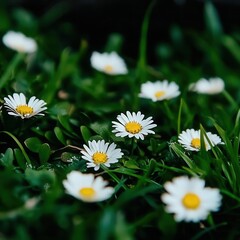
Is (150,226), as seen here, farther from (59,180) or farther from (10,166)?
(10,166)

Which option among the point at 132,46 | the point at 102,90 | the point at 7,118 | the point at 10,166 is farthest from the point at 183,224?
the point at 132,46

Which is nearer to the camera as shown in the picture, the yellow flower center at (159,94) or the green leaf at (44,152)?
the green leaf at (44,152)

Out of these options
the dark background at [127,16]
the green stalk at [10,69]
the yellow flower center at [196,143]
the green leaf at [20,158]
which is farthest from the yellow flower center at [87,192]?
the dark background at [127,16]

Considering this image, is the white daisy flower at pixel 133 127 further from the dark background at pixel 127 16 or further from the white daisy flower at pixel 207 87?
the dark background at pixel 127 16

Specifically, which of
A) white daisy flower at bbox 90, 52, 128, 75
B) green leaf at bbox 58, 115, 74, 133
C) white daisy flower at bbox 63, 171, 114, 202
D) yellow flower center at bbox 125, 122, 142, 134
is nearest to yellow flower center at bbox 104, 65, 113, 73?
white daisy flower at bbox 90, 52, 128, 75

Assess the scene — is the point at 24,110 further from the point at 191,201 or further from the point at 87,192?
the point at 191,201
